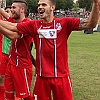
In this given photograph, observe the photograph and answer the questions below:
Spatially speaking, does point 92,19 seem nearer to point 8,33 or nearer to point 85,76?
point 8,33

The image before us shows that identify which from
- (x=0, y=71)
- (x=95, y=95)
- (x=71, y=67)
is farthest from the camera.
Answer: (x=71, y=67)

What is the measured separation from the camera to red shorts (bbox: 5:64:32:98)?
588 centimetres

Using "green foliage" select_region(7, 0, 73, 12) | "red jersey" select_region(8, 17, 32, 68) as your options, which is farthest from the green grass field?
"green foliage" select_region(7, 0, 73, 12)

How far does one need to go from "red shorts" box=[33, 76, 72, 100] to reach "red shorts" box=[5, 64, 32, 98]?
48.0 inches

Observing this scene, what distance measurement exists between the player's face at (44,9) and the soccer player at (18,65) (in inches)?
48.2

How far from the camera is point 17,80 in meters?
5.87

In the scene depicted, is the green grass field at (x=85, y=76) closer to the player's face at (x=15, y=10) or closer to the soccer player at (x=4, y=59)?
the soccer player at (x=4, y=59)

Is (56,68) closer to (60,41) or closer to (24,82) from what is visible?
(60,41)

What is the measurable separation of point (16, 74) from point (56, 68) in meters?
1.46

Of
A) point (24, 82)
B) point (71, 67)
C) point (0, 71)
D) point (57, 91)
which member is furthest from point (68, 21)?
point (71, 67)

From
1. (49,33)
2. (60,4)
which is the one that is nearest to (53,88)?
(49,33)

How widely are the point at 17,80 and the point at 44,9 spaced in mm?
1794

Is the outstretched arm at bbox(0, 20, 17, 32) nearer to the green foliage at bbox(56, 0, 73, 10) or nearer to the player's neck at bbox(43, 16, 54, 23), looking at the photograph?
the player's neck at bbox(43, 16, 54, 23)

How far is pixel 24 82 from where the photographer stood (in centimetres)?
592
